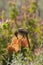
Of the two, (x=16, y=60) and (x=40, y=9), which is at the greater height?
(x=16, y=60)

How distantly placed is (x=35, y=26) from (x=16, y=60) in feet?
10.5

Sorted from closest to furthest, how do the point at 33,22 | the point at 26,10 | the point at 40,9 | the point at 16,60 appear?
the point at 16,60, the point at 33,22, the point at 26,10, the point at 40,9

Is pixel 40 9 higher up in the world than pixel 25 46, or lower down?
lower down

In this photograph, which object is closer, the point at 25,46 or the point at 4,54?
the point at 4,54

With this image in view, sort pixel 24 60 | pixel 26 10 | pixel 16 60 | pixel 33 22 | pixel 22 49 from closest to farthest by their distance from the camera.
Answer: pixel 16 60 → pixel 24 60 → pixel 22 49 → pixel 33 22 → pixel 26 10

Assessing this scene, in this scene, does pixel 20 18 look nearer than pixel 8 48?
No

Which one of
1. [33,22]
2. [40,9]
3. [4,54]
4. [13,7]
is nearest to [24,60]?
[4,54]

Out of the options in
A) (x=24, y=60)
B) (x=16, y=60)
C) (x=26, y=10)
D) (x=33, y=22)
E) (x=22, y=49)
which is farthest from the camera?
(x=26, y=10)

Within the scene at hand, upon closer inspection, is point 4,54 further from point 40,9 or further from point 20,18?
point 40,9

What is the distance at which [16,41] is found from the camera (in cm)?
496

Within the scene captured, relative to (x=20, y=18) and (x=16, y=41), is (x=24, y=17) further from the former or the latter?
(x=16, y=41)

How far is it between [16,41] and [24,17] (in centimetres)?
247

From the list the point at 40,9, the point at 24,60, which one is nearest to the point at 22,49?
the point at 24,60

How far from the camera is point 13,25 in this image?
7.36 metres
